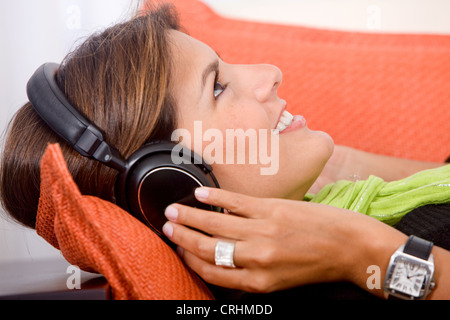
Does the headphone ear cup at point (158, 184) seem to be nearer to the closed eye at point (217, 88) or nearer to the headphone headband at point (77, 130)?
the headphone headband at point (77, 130)

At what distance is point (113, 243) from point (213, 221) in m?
0.15

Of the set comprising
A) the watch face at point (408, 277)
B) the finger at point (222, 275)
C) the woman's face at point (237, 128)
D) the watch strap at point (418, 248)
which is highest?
the woman's face at point (237, 128)

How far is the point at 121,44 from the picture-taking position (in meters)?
0.87

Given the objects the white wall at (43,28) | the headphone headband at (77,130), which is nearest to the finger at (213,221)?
the headphone headband at (77,130)

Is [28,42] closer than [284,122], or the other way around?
[284,122]

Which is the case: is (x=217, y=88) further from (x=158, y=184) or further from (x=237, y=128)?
(x=158, y=184)

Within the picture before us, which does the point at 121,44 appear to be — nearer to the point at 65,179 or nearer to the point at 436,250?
the point at 65,179

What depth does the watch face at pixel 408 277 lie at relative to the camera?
2.15ft

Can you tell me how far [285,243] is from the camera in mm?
651

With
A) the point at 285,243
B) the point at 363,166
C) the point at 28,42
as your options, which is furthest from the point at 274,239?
the point at 28,42

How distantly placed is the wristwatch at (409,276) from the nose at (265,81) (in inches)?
16.4

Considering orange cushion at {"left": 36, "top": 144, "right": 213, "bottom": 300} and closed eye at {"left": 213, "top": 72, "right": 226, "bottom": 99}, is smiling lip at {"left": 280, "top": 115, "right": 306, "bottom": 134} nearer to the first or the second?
closed eye at {"left": 213, "top": 72, "right": 226, "bottom": 99}
